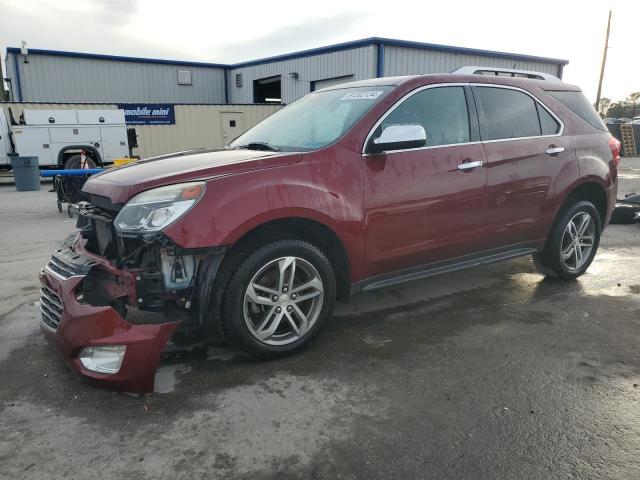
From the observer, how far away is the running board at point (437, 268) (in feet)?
11.5

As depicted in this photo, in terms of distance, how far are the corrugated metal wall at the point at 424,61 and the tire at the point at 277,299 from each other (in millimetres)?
16321

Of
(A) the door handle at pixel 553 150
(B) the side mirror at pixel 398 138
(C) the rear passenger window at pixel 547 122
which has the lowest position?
(A) the door handle at pixel 553 150

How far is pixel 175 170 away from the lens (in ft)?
9.87

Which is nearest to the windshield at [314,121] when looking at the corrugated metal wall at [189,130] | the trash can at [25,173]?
the trash can at [25,173]

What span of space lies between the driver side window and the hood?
955 millimetres

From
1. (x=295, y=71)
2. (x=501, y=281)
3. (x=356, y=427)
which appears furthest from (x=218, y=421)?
(x=295, y=71)

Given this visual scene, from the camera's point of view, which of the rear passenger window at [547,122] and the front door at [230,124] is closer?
the rear passenger window at [547,122]

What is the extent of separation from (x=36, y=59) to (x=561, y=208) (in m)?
25.0

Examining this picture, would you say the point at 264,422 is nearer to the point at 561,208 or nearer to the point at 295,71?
the point at 561,208

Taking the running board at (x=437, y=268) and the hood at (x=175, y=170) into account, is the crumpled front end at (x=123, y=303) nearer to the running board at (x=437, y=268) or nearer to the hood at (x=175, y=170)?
the hood at (x=175, y=170)

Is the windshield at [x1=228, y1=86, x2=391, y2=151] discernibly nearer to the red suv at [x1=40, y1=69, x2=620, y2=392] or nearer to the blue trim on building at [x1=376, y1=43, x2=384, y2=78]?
the red suv at [x1=40, y1=69, x2=620, y2=392]

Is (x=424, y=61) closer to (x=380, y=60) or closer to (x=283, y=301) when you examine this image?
(x=380, y=60)

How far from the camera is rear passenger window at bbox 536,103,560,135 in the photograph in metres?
4.34

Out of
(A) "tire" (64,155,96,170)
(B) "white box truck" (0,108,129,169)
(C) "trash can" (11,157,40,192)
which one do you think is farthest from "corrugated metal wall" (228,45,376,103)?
(C) "trash can" (11,157,40,192)
